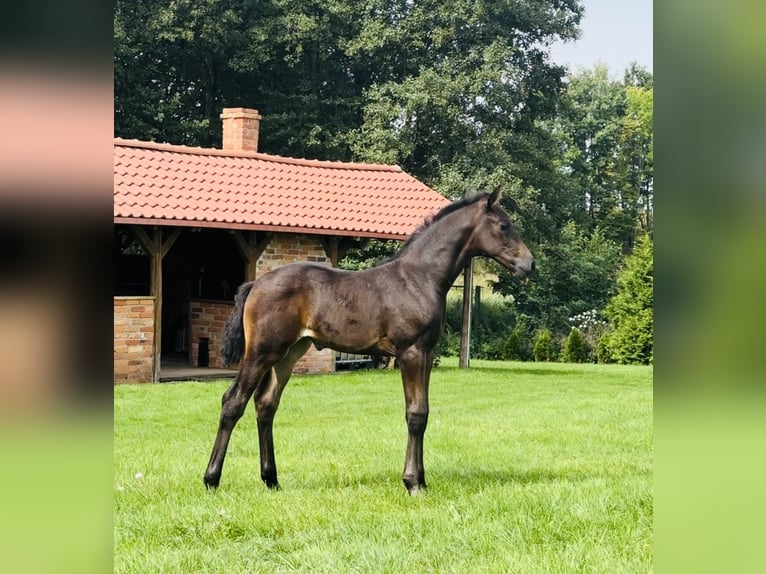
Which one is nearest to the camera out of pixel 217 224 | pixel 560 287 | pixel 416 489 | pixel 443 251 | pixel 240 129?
pixel 416 489

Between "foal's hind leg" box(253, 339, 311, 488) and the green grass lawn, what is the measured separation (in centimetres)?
14

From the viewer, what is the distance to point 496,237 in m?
6.66

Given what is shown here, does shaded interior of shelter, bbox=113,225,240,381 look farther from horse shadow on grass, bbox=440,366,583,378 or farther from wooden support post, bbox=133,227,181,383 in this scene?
horse shadow on grass, bbox=440,366,583,378

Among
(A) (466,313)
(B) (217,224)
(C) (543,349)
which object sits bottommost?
(C) (543,349)

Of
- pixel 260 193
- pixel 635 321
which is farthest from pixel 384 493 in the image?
pixel 635 321

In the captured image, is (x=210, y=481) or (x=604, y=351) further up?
(x=210, y=481)

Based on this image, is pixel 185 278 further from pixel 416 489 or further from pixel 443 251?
pixel 416 489

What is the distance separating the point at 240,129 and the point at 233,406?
1395 cm

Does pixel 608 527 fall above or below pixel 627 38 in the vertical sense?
below

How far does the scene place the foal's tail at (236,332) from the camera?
646 centimetres

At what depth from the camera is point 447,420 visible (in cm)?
1077
